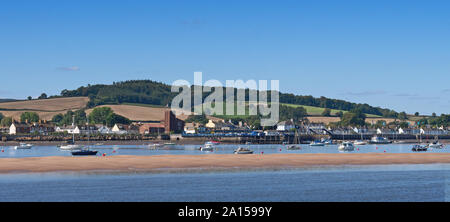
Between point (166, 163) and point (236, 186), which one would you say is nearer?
point (236, 186)

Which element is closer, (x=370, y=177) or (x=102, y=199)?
(x=102, y=199)

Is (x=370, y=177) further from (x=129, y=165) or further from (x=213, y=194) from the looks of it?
(x=129, y=165)

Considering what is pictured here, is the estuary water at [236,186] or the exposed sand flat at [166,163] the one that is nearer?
the estuary water at [236,186]

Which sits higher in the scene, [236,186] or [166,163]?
[166,163]

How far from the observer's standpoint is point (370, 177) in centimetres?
5825

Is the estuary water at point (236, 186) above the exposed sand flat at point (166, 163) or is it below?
below

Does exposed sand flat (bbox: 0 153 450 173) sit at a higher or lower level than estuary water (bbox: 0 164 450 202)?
higher

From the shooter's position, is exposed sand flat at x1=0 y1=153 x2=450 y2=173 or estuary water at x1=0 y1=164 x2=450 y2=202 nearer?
estuary water at x1=0 y1=164 x2=450 y2=202
